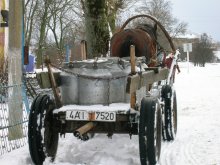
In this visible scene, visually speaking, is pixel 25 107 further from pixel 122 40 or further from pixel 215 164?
pixel 215 164

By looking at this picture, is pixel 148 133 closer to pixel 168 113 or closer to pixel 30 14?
pixel 168 113

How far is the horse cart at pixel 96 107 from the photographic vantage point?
641 cm

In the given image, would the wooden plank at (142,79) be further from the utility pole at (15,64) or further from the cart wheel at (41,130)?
the utility pole at (15,64)

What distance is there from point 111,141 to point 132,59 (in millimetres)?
2688

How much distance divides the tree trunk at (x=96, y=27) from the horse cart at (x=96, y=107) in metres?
6.05

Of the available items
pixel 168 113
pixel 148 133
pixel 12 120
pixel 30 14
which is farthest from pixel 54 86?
pixel 30 14

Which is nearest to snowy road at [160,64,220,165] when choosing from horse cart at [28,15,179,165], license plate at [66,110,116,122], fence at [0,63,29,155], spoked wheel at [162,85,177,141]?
spoked wheel at [162,85,177,141]

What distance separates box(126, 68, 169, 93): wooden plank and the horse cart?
1 centimetres

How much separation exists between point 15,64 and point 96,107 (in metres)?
2.78

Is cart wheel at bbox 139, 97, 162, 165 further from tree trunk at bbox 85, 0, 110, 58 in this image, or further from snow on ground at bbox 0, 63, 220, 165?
tree trunk at bbox 85, 0, 110, 58

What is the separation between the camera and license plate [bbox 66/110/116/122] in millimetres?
6578

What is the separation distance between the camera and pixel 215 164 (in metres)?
6.90

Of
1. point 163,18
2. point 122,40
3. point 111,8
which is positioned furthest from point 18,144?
point 163,18

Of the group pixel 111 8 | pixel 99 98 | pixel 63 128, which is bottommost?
pixel 63 128
